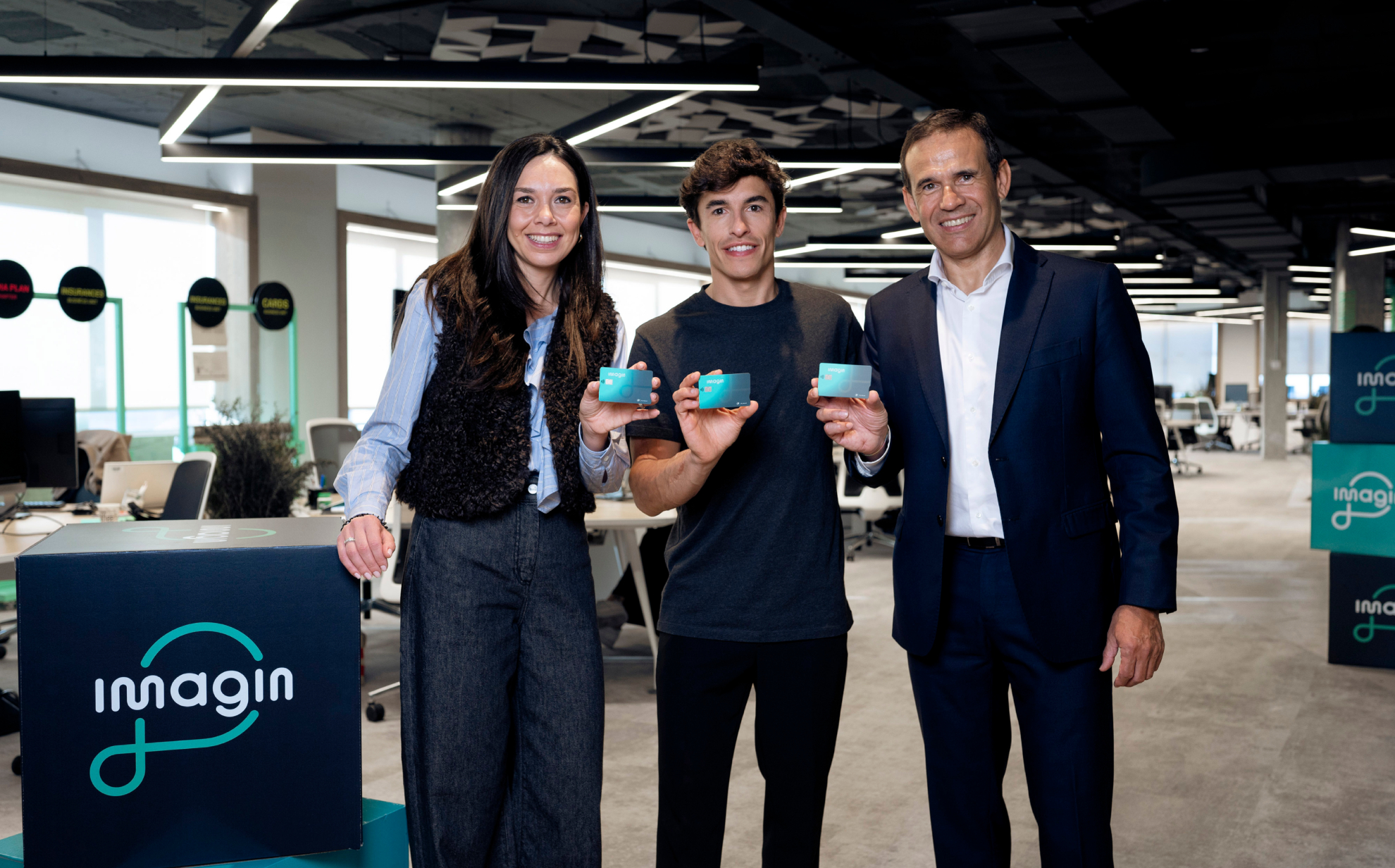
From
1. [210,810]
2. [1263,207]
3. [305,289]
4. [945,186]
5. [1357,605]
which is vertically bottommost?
[1357,605]

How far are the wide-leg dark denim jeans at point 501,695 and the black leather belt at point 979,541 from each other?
695mm

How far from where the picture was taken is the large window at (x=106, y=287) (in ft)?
30.4

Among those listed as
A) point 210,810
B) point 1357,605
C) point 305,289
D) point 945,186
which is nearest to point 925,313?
point 945,186

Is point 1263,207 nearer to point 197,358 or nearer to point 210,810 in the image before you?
point 197,358

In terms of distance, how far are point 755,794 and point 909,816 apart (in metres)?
0.51

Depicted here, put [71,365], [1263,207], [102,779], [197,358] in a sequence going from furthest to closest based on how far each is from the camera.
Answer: [1263,207]
[197,358]
[71,365]
[102,779]

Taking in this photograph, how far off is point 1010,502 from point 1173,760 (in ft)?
8.03

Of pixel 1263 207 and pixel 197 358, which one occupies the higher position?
pixel 1263 207

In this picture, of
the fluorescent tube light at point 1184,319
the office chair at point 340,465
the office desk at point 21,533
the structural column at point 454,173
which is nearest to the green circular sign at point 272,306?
the structural column at point 454,173

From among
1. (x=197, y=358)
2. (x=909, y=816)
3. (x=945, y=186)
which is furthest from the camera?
(x=197, y=358)

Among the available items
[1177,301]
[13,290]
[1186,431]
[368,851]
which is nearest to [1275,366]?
[1186,431]

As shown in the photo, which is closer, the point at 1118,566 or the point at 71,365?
the point at 1118,566

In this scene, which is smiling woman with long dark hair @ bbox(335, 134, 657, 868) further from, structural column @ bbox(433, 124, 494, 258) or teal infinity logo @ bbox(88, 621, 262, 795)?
structural column @ bbox(433, 124, 494, 258)

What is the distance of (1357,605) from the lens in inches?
195
